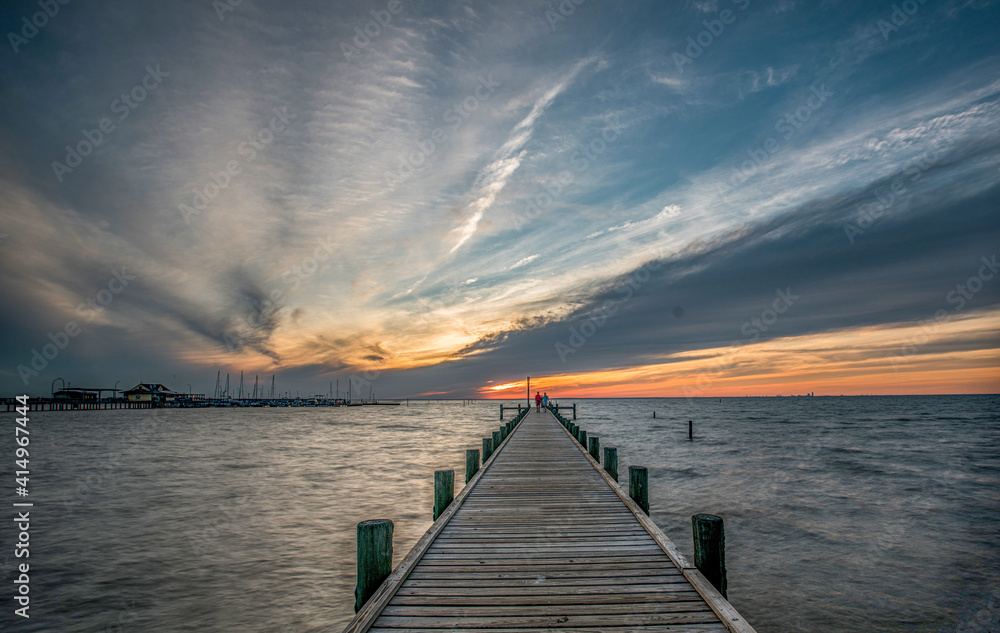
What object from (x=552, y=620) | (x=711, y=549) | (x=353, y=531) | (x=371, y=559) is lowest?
(x=353, y=531)

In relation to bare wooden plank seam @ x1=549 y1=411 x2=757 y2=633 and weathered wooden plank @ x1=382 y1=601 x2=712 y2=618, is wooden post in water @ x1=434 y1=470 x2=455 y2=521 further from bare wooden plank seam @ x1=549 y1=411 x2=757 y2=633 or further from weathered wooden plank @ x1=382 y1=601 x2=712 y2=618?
weathered wooden plank @ x1=382 y1=601 x2=712 y2=618

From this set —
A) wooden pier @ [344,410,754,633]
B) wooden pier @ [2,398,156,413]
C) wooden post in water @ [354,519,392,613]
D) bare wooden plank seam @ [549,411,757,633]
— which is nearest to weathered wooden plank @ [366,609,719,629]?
wooden pier @ [344,410,754,633]

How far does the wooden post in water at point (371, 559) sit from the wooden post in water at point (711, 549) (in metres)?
3.38

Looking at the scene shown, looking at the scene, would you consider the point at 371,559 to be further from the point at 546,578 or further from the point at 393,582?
the point at 546,578

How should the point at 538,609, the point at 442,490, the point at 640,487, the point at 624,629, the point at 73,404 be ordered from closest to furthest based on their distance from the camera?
the point at 624,629, the point at 538,609, the point at 640,487, the point at 442,490, the point at 73,404

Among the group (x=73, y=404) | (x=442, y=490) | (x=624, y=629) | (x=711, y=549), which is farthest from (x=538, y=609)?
(x=73, y=404)

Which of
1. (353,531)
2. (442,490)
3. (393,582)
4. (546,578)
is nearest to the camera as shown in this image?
(393,582)

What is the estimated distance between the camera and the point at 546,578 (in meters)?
5.40

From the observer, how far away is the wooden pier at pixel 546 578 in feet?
14.5

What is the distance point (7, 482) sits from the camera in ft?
67.4

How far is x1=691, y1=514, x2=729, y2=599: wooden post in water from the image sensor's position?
203 inches

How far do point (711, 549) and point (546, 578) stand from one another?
1841 millimetres

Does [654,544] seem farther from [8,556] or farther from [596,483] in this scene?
[8,556]

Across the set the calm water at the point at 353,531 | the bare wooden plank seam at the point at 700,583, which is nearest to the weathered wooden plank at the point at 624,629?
the bare wooden plank seam at the point at 700,583
